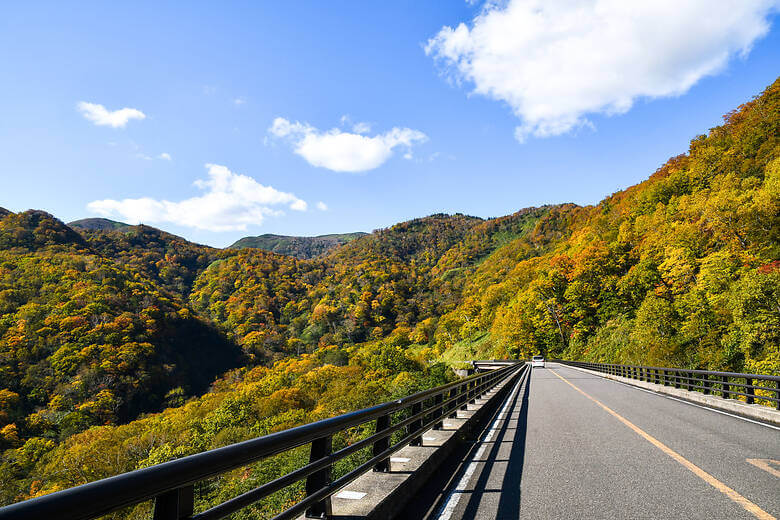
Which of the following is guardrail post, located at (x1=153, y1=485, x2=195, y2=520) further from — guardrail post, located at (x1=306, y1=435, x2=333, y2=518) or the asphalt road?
the asphalt road

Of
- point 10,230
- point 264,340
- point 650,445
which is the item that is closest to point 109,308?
point 264,340

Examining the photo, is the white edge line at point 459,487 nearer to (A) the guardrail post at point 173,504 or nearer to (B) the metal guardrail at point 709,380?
(A) the guardrail post at point 173,504

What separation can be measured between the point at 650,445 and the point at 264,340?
13589 cm

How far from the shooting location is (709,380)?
44.3ft

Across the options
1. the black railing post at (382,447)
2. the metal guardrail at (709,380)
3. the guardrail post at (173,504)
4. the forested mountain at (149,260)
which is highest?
the forested mountain at (149,260)

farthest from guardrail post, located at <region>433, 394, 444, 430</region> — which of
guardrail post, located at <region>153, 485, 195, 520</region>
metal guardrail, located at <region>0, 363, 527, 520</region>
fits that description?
guardrail post, located at <region>153, 485, 195, 520</region>

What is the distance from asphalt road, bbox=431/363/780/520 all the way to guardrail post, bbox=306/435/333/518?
1512 mm

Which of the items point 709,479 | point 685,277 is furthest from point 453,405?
point 685,277

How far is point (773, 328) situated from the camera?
81.9 feet

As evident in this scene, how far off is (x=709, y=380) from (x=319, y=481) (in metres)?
15.6

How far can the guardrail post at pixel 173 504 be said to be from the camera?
71.9 inches

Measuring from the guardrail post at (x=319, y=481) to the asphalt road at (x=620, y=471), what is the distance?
4.96 ft

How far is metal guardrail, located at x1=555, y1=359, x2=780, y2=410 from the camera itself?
10375mm

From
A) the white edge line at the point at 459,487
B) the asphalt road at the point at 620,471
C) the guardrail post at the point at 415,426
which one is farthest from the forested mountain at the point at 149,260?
the asphalt road at the point at 620,471
